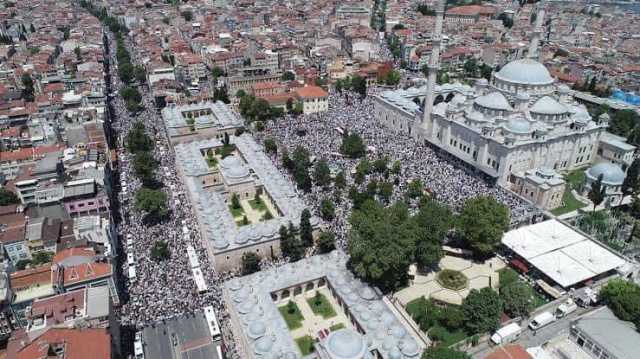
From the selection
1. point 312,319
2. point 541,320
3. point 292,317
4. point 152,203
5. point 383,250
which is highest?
point 383,250

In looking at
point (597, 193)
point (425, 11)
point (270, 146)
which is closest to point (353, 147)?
point (270, 146)

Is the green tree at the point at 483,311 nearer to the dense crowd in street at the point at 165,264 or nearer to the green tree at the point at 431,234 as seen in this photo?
the green tree at the point at 431,234

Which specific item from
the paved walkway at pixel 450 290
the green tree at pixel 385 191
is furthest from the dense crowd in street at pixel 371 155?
the paved walkway at pixel 450 290

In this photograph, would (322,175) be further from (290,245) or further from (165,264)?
(165,264)

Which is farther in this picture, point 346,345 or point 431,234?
point 431,234

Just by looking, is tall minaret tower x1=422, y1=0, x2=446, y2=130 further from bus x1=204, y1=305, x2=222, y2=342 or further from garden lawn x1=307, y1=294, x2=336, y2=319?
bus x1=204, y1=305, x2=222, y2=342

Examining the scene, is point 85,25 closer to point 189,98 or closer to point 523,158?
point 189,98

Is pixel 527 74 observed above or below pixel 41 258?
above
